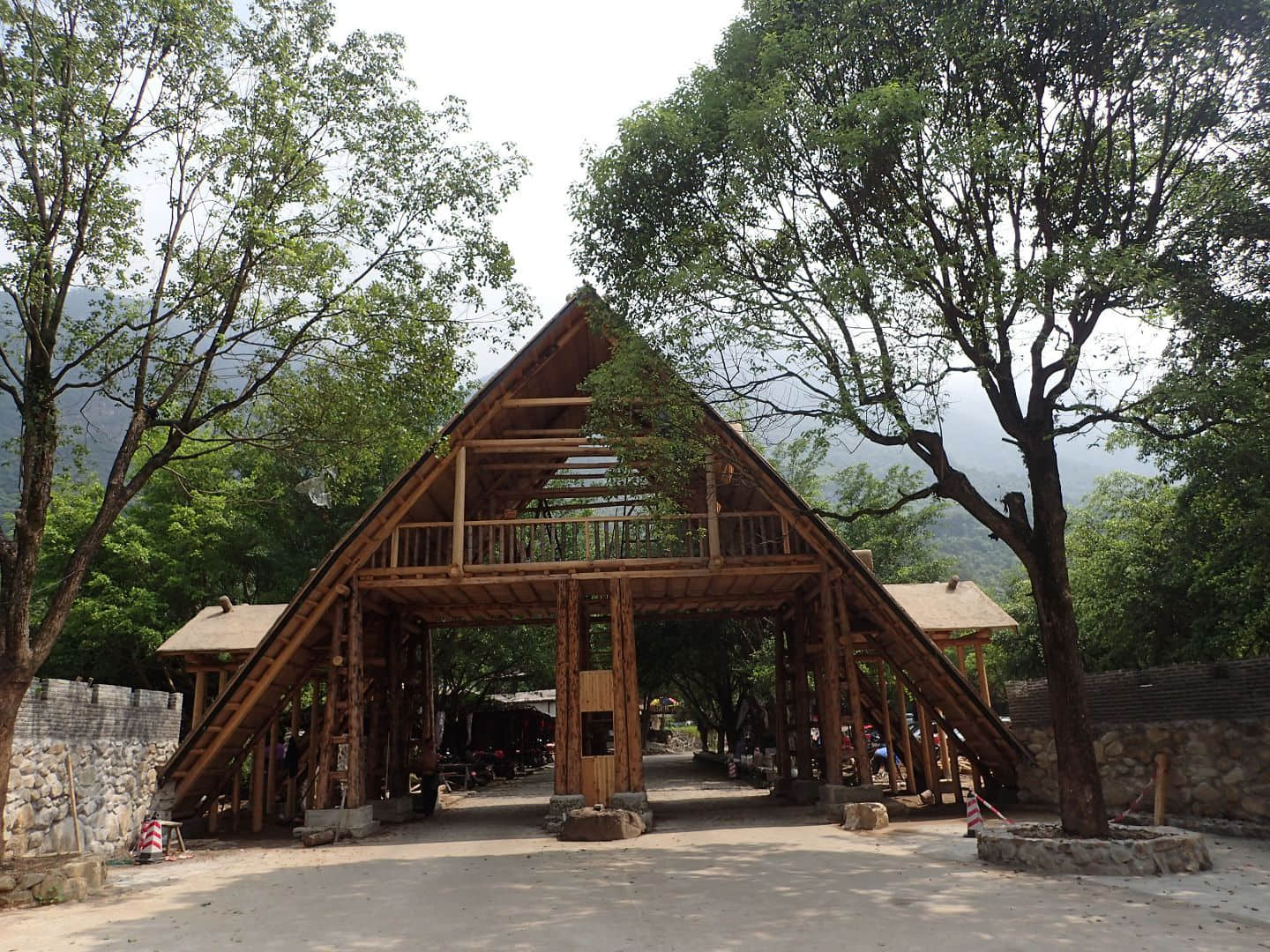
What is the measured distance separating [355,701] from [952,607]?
10.8m

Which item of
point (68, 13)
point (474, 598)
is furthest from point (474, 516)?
point (68, 13)

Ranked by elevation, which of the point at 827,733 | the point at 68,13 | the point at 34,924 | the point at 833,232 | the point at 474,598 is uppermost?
the point at 68,13

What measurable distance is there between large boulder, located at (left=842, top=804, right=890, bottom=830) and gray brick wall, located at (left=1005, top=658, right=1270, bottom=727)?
328 cm

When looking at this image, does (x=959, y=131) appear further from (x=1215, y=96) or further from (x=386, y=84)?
(x=386, y=84)

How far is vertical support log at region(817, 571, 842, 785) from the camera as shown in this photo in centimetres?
1374

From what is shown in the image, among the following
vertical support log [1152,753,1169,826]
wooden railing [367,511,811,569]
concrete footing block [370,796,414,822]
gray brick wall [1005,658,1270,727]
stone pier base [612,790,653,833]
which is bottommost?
concrete footing block [370,796,414,822]

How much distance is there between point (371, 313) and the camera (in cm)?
1036

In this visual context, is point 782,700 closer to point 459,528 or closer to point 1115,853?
point 459,528

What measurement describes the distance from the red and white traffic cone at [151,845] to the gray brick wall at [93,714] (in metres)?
1.99

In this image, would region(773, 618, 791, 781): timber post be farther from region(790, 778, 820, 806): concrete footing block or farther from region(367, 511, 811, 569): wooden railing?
region(367, 511, 811, 569): wooden railing

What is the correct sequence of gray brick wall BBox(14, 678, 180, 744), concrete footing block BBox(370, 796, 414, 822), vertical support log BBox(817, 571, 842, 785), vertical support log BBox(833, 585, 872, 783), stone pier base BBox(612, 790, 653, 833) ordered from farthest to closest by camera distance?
1. concrete footing block BBox(370, 796, 414, 822)
2. vertical support log BBox(833, 585, 872, 783)
3. vertical support log BBox(817, 571, 842, 785)
4. stone pier base BBox(612, 790, 653, 833)
5. gray brick wall BBox(14, 678, 180, 744)

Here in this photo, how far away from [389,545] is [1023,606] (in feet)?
88.4

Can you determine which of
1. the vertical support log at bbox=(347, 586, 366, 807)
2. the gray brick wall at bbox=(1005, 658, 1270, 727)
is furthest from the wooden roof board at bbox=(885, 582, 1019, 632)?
the vertical support log at bbox=(347, 586, 366, 807)

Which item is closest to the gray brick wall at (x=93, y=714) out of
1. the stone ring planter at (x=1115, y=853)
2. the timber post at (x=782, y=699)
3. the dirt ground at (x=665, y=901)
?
the dirt ground at (x=665, y=901)
